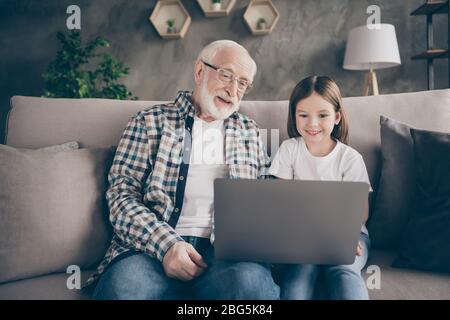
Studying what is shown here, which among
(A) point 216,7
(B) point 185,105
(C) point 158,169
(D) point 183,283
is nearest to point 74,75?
(A) point 216,7

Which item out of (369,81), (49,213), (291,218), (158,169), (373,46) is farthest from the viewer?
(369,81)

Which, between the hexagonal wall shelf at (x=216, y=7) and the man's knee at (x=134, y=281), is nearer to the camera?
the man's knee at (x=134, y=281)

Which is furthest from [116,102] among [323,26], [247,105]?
[323,26]

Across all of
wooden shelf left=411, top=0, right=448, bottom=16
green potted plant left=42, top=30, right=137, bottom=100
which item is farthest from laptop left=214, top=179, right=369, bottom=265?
wooden shelf left=411, top=0, right=448, bottom=16

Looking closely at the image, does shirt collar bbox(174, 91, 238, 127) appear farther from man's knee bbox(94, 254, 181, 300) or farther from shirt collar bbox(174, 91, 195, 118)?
man's knee bbox(94, 254, 181, 300)

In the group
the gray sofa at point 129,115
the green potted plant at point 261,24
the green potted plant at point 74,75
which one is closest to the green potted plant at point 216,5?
the green potted plant at point 261,24

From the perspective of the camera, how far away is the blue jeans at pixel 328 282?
37.4 inches

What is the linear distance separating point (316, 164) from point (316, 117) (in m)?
0.15

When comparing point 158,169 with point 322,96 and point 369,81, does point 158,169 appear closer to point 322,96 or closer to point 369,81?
point 322,96

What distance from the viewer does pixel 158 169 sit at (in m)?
1.28

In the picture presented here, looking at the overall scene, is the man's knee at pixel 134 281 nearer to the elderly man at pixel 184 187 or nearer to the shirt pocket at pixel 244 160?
the elderly man at pixel 184 187

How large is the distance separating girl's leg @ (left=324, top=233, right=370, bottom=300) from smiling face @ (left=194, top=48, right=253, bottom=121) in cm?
61

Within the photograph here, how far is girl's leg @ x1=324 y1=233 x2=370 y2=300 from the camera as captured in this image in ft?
3.09
